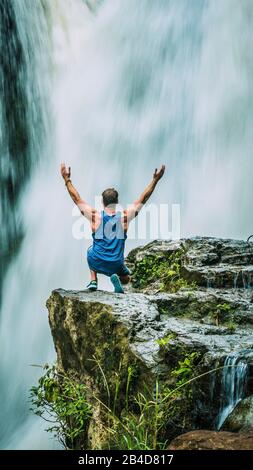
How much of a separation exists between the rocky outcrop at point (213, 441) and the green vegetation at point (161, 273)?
11.0 ft

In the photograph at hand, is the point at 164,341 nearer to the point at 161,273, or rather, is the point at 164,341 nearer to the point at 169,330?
the point at 169,330

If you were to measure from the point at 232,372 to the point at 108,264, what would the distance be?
178 cm

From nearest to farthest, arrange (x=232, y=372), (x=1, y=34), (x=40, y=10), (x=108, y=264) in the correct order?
(x=232, y=372) → (x=108, y=264) → (x=1, y=34) → (x=40, y=10)

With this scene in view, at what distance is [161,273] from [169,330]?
2499mm

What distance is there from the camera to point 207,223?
1484cm

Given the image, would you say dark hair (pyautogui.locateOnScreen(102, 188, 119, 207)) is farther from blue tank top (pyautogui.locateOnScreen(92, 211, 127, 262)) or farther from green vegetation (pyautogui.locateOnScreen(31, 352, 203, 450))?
green vegetation (pyautogui.locateOnScreen(31, 352, 203, 450))

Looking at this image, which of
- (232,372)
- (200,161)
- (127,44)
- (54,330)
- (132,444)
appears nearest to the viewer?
(132,444)

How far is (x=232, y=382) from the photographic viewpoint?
14.1 feet

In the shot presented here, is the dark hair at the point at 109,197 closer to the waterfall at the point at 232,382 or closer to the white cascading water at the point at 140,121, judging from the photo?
the waterfall at the point at 232,382

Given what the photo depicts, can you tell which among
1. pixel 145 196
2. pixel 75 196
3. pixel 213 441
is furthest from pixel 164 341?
pixel 75 196

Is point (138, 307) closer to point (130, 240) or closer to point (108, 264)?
point (108, 264)

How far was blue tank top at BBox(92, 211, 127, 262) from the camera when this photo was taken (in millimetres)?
5480

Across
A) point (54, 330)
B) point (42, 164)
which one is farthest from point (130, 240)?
point (54, 330)

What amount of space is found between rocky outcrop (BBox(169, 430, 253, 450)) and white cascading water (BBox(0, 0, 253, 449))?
9.06 m
